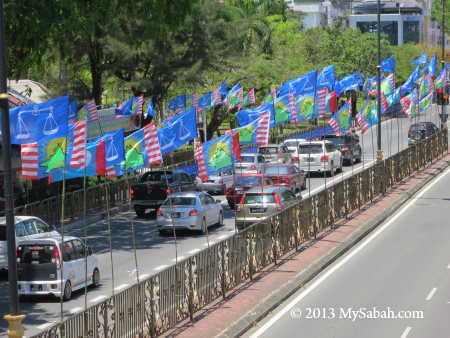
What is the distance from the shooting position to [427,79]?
176 feet

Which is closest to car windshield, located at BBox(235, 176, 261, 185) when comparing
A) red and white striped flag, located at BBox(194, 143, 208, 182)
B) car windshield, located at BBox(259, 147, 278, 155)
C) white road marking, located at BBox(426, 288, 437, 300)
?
car windshield, located at BBox(259, 147, 278, 155)

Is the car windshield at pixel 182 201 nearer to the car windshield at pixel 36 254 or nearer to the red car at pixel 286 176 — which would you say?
the red car at pixel 286 176

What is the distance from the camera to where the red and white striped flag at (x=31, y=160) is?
22.4 meters

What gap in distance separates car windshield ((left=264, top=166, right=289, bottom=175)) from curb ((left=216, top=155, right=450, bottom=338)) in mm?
6277

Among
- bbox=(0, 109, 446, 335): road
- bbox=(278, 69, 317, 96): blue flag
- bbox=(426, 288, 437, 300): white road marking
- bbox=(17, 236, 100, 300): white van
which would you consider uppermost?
bbox=(278, 69, 317, 96): blue flag

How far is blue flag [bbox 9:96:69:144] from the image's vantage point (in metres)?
19.3

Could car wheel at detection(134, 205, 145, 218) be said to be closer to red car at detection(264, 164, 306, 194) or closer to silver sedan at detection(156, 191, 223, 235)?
silver sedan at detection(156, 191, 223, 235)

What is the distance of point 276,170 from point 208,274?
2232 cm

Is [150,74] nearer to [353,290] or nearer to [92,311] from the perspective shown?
[353,290]

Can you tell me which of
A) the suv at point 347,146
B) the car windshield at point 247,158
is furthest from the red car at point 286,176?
the suv at point 347,146

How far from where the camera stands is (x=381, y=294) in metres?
21.3

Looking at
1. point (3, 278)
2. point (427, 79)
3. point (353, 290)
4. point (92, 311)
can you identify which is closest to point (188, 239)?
point (3, 278)

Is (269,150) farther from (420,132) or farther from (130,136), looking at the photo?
(130,136)

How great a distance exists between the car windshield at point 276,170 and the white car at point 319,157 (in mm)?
5139
